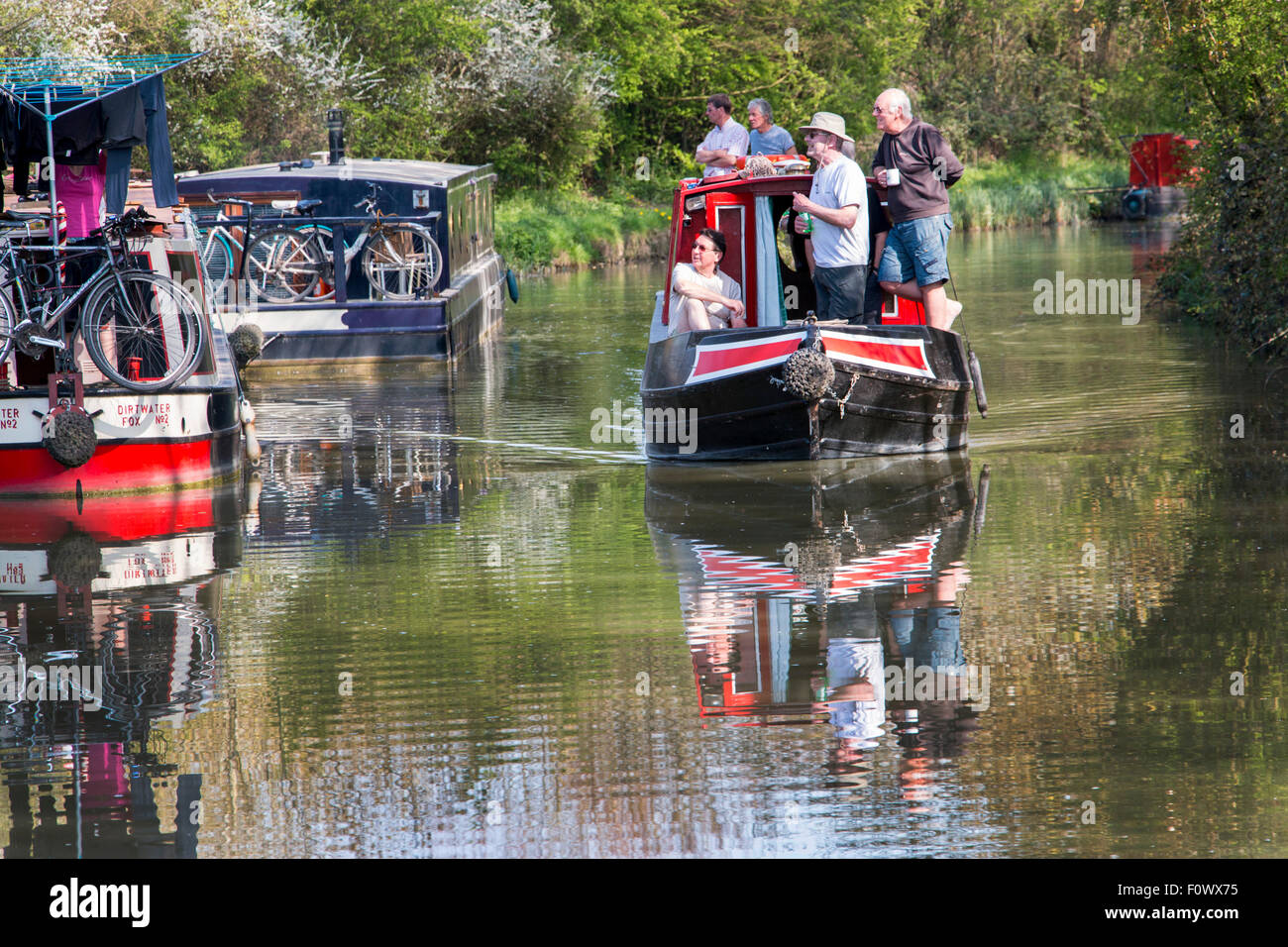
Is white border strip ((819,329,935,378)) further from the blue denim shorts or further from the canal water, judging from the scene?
the canal water

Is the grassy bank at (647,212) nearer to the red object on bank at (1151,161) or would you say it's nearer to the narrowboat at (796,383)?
the red object on bank at (1151,161)

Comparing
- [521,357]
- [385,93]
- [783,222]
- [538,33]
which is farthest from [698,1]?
[783,222]

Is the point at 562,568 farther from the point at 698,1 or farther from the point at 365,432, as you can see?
the point at 698,1

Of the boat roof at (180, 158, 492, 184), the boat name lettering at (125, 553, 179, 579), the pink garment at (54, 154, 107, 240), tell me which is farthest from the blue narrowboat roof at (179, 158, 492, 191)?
the boat name lettering at (125, 553, 179, 579)

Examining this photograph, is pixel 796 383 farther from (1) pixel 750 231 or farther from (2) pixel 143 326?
(2) pixel 143 326

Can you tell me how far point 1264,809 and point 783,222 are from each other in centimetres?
976

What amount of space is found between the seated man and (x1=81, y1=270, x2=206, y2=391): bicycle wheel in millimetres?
3289

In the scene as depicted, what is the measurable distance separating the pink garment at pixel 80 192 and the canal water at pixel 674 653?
2083 millimetres

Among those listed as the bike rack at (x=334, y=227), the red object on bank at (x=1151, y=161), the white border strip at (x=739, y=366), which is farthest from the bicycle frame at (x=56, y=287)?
the red object on bank at (x=1151, y=161)

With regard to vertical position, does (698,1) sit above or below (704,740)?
above

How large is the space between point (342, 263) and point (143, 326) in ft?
23.0

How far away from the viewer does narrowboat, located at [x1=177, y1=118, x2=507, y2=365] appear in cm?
1788

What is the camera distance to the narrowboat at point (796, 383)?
11039 mm

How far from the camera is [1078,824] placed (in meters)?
5.07
